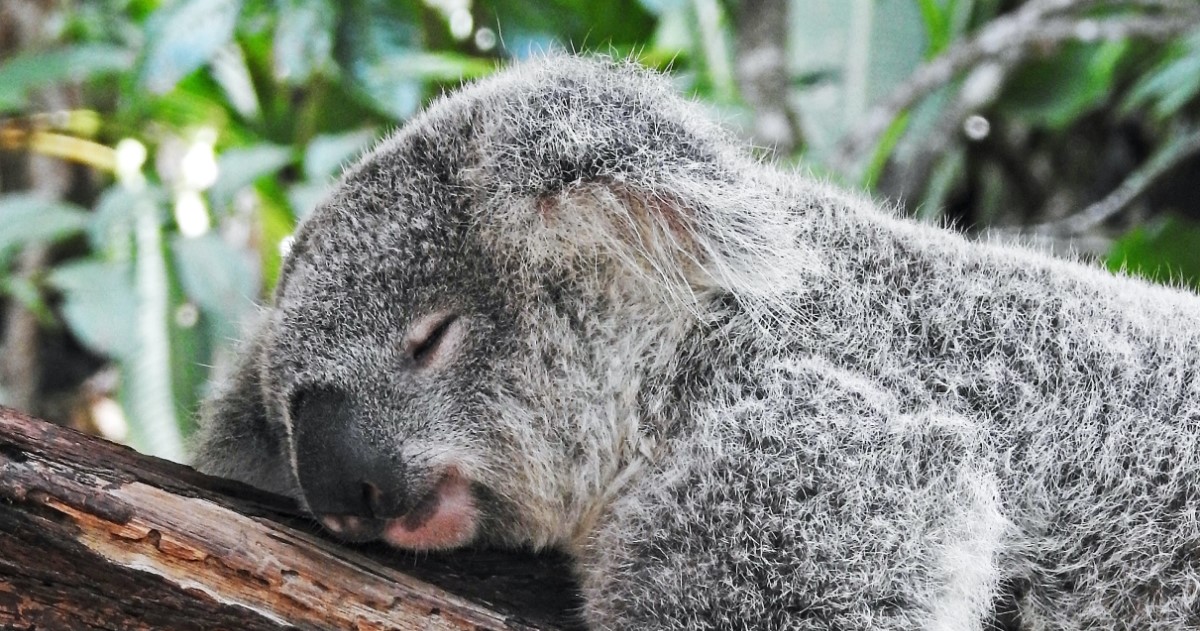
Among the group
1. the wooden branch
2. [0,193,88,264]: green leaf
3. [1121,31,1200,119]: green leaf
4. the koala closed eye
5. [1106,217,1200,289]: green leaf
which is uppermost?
[1121,31,1200,119]: green leaf

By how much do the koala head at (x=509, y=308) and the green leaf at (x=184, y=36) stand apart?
3.78 ft

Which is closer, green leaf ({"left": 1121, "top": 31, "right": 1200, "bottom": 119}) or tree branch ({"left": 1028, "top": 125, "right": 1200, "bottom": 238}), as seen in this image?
green leaf ({"left": 1121, "top": 31, "right": 1200, "bottom": 119})

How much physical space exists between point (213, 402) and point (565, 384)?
746 mm

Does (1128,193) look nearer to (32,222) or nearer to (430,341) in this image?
(430,341)

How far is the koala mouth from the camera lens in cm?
159

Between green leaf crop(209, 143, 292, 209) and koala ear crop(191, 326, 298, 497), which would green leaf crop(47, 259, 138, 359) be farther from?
koala ear crop(191, 326, 298, 497)

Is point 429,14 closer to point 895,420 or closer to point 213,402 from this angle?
point 213,402

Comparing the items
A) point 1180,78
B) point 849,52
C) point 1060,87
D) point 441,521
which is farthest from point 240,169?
point 1060,87

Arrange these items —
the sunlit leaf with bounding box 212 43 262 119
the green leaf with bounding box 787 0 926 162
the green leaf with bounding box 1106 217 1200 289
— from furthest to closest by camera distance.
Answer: the green leaf with bounding box 787 0 926 162 < the sunlit leaf with bounding box 212 43 262 119 < the green leaf with bounding box 1106 217 1200 289

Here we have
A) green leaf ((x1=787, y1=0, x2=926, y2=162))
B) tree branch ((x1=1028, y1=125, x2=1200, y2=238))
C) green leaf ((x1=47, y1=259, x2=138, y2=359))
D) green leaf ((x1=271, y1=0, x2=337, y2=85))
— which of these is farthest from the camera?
green leaf ((x1=787, y1=0, x2=926, y2=162))

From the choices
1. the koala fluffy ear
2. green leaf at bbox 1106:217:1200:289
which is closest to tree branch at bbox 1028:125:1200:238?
green leaf at bbox 1106:217:1200:289

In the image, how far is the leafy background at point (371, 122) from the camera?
9.33ft

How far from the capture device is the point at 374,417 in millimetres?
1602

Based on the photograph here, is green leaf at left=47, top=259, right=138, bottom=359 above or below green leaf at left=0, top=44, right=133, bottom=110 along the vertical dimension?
below
